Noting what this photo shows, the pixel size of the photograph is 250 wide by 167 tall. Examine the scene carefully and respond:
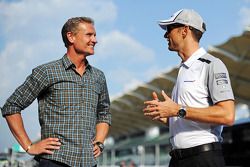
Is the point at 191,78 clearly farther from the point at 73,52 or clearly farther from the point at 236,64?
the point at 236,64

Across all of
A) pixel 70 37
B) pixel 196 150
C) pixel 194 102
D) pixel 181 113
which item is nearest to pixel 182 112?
pixel 181 113

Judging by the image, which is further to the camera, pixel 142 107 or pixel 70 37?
pixel 142 107

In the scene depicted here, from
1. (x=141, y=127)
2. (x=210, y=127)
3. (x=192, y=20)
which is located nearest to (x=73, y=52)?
(x=192, y=20)

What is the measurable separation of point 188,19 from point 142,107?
4764 centimetres

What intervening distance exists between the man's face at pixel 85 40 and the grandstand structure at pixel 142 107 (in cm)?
2203

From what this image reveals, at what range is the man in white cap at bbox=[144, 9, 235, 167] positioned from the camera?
2.97 m

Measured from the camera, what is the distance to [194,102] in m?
3.12

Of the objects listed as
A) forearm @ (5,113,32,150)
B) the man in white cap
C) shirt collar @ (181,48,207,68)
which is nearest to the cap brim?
the man in white cap

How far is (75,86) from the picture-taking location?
11.3 feet

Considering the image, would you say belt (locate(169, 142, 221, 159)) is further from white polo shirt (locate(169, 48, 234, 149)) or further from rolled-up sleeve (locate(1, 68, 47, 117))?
rolled-up sleeve (locate(1, 68, 47, 117))

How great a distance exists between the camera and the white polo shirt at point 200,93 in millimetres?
3041

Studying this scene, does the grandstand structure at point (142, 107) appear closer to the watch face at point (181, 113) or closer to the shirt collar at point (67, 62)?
the shirt collar at point (67, 62)

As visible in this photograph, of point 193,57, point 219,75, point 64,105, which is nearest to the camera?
point 219,75

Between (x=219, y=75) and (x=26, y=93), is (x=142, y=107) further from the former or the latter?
(x=219, y=75)
